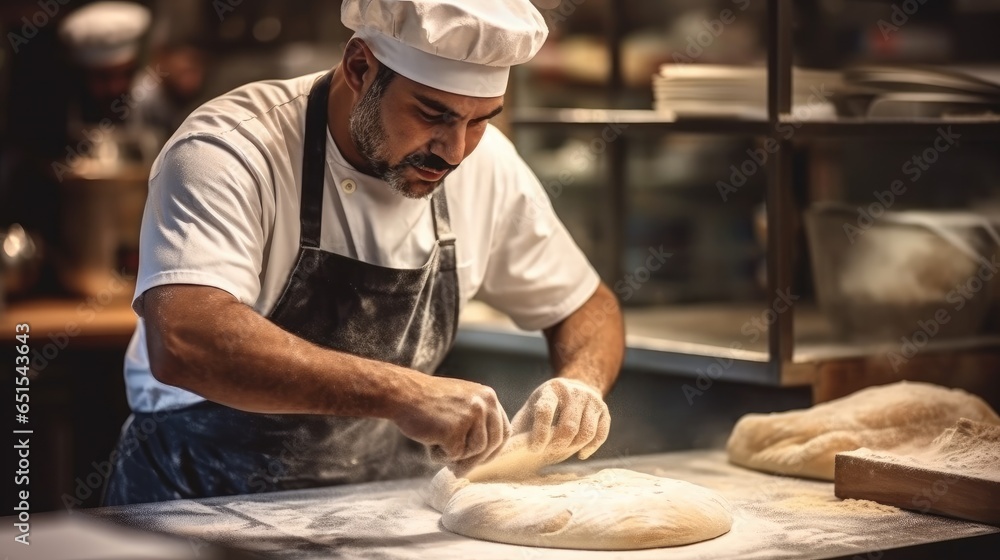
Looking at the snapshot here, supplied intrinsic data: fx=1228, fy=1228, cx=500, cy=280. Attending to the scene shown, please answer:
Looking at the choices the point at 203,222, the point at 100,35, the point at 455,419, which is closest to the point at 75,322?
the point at 100,35

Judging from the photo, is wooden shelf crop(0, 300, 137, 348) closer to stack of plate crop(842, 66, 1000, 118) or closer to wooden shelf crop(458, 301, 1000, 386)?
wooden shelf crop(458, 301, 1000, 386)

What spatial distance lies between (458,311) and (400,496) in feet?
1.32

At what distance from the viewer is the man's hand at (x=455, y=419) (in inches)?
72.3

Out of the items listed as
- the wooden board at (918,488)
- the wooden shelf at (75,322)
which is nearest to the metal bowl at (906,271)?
the wooden board at (918,488)

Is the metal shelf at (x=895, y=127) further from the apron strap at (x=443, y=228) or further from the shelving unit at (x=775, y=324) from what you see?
the apron strap at (x=443, y=228)

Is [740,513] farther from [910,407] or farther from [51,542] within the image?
[51,542]

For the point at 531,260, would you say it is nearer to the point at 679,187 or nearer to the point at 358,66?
the point at 358,66

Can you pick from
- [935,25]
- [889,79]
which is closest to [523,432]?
[889,79]

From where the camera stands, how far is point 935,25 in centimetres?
395

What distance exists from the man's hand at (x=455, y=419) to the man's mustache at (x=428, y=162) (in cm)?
38

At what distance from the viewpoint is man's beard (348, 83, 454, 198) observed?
205 centimetres

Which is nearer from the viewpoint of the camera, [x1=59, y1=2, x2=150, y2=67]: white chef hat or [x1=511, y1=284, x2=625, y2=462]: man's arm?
[x1=511, y1=284, x2=625, y2=462]: man's arm

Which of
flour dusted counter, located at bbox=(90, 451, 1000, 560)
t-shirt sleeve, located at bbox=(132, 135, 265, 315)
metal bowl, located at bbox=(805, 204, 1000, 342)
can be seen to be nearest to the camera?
flour dusted counter, located at bbox=(90, 451, 1000, 560)

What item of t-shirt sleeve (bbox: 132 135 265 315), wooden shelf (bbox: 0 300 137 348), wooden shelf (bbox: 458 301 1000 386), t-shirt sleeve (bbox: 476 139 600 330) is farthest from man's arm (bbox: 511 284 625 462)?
wooden shelf (bbox: 0 300 137 348)
